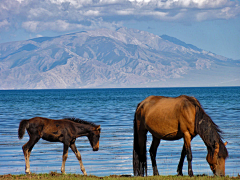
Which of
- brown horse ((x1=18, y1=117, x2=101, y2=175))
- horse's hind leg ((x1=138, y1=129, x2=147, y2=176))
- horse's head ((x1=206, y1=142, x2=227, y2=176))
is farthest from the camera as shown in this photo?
horse's hind leg ((x1=138, y1=129, x2=147, y2=176))

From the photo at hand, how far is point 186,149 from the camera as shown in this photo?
10.8 metres

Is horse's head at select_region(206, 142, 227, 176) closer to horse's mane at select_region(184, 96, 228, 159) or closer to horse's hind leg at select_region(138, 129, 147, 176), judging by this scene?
horse's mane at select_region(184, 96, 228, 159)

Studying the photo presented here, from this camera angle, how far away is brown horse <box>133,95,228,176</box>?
34.6 ft

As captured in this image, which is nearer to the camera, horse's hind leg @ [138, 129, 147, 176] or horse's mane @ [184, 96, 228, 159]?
horse's mane @ [184, 96, 228, 159]

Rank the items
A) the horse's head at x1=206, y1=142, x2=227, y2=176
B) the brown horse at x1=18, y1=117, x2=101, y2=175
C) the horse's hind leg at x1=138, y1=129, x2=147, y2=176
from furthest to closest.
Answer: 1. the horse's hind leg at x1=138, y1=129, x2=147, y2=176
2. the brown horse at x1=18, y1=117, x2=101, y2=175
3. the horse's head at x1=206, y1=142, x2=227, y2=176

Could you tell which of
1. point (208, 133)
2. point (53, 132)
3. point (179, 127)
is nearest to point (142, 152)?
point (179, 127)

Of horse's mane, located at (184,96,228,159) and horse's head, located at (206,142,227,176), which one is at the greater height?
horse's mane, located at (184,96,228,159)

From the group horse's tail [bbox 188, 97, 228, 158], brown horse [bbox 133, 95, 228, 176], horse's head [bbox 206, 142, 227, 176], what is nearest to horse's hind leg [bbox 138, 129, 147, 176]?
brown horse [bbox 133, 95, 228, 176]

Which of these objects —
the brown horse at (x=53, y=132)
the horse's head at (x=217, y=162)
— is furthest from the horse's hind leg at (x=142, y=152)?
the horse's head at (x=217, y=162)

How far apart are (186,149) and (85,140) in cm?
1207

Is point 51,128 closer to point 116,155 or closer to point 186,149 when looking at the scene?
point 186,149

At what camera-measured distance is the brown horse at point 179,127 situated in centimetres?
1056

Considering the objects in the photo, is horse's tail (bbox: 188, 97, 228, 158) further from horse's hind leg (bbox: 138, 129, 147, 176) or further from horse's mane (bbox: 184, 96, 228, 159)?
horse's hind leg (bbox: 138, 129, 147, 176)

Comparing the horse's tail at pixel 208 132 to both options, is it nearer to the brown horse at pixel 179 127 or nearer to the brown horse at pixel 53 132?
the brown horse at pixel 179 127
